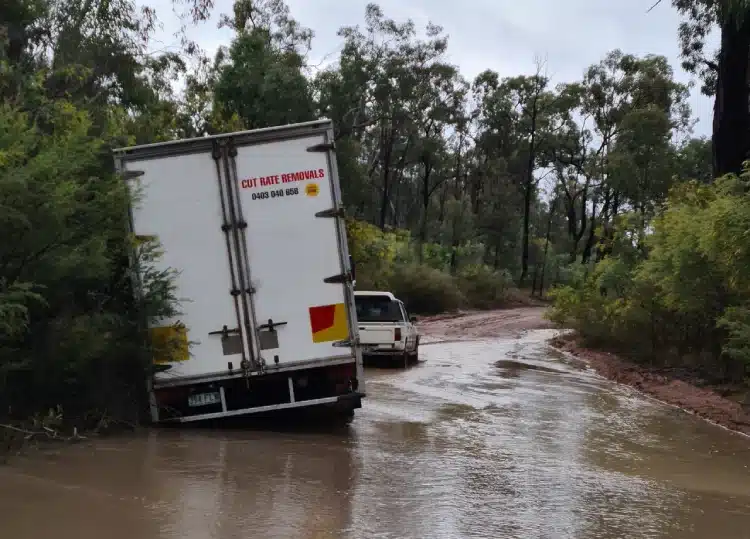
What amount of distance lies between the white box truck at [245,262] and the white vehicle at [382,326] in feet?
29.2

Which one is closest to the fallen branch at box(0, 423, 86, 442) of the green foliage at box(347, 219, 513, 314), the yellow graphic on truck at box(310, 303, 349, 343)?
the yellow graphic on truck at box(310, 303, 349, 343)

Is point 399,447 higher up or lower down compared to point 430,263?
lower down

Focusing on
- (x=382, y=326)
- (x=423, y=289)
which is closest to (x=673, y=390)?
(x=382, y=326)

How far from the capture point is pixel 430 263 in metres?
46.1

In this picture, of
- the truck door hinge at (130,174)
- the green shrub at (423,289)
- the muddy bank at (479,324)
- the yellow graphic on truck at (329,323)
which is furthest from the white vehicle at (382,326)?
the green shrub at (423,289)

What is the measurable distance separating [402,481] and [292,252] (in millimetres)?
3083

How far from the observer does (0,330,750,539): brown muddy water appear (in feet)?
20.4

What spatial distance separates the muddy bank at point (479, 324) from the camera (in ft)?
103

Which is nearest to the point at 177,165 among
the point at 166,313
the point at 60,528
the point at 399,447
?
the point at 166,313

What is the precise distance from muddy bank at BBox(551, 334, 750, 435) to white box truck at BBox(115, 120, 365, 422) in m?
6.77

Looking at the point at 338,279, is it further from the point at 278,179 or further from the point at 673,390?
the point at 673,390

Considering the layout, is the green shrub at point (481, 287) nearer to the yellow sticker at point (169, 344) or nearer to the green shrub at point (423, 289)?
the green shrub at point (423, 289)

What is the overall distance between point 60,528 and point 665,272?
1392cm

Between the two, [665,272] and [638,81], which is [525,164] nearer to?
[638,81]
